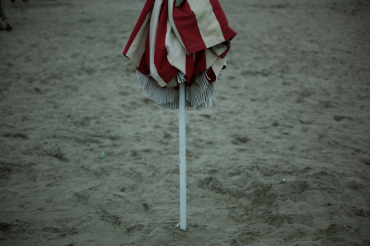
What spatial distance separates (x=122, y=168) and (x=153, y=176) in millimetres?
460

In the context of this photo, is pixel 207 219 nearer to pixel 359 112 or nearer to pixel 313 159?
pixel 313 159

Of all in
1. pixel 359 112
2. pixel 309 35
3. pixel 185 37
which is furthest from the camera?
pixel 309 35

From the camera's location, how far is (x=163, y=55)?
226 cm

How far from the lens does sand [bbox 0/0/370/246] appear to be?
9.41ft

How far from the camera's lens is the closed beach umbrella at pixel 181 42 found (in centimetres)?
220

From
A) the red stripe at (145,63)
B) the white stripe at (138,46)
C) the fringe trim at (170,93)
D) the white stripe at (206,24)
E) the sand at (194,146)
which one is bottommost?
the sand at (194,146)

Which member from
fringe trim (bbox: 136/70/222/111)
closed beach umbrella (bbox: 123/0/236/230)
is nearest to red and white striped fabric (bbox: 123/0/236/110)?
closed beach umbrella (bbox: 123/0/236/230)

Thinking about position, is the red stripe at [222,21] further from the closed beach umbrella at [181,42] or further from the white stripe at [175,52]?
the white stripe at [175,52]

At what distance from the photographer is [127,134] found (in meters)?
4.78

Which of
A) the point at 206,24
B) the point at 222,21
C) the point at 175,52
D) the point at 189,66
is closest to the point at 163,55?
the point at 175,52

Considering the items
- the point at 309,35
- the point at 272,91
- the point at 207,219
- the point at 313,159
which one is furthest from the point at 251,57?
the point at 207,219

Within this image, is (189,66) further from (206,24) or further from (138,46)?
(138,46)

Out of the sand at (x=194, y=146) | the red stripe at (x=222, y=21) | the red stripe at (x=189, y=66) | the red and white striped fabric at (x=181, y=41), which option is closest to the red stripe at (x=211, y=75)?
the red and white striped fabric at (x=181, y=41)

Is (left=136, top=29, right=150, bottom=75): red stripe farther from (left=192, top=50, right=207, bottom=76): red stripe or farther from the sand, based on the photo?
the sand
